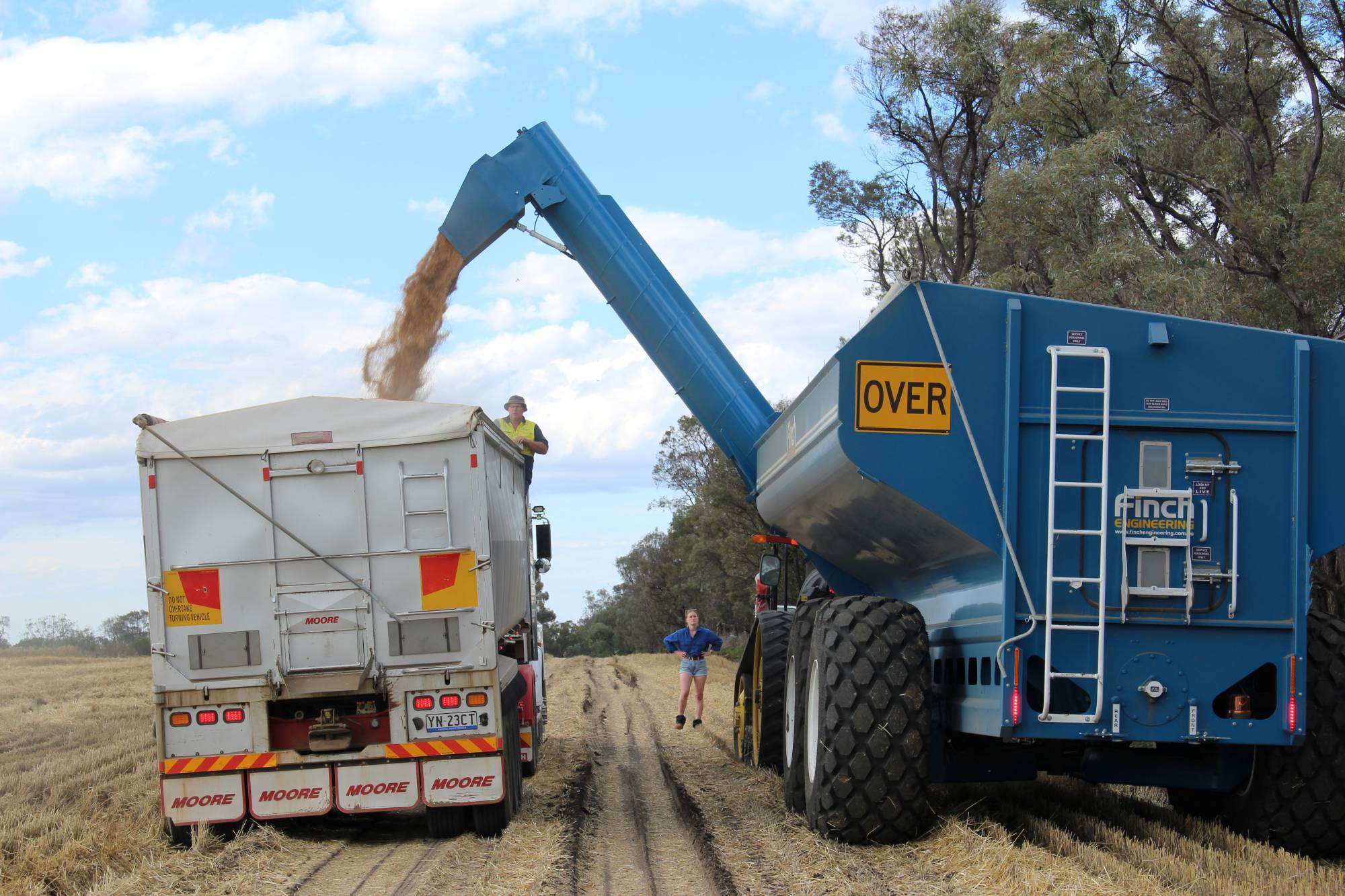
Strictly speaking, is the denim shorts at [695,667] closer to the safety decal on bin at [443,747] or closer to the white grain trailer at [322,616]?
the white grain trailer at [322,616]

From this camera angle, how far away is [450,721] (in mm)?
8828

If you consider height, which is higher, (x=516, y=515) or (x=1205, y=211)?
(x=1205, y=211)

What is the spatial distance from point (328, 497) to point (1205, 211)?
19524 mm

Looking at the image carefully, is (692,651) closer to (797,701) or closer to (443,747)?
(797,701)

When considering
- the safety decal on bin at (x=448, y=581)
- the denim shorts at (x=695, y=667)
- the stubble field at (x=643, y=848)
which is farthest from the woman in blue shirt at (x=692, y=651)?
the safety decal on bin at (x=448, y=581)

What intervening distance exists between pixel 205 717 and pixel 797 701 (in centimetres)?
399

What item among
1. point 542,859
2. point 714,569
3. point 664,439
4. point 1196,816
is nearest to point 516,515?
point 542,859

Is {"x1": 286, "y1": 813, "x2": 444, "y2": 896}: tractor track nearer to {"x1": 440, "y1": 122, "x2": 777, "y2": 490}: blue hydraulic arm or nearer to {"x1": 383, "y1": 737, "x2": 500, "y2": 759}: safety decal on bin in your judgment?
{"x1": 383, "y1": 737, "x2": 500, "y2": 759}: safety decal on bin

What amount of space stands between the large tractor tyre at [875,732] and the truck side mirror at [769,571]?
5.24m

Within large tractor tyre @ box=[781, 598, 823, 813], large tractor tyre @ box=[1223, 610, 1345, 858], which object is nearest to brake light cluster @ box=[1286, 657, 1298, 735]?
large tractor tyre @ box=[1223, 610, 1345, 858]

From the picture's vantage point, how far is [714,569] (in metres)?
52.6

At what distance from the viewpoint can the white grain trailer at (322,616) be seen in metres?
8.70

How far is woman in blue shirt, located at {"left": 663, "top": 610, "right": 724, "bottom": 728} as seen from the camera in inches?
618

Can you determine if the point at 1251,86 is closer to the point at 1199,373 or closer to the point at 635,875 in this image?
the point at 1199,373
